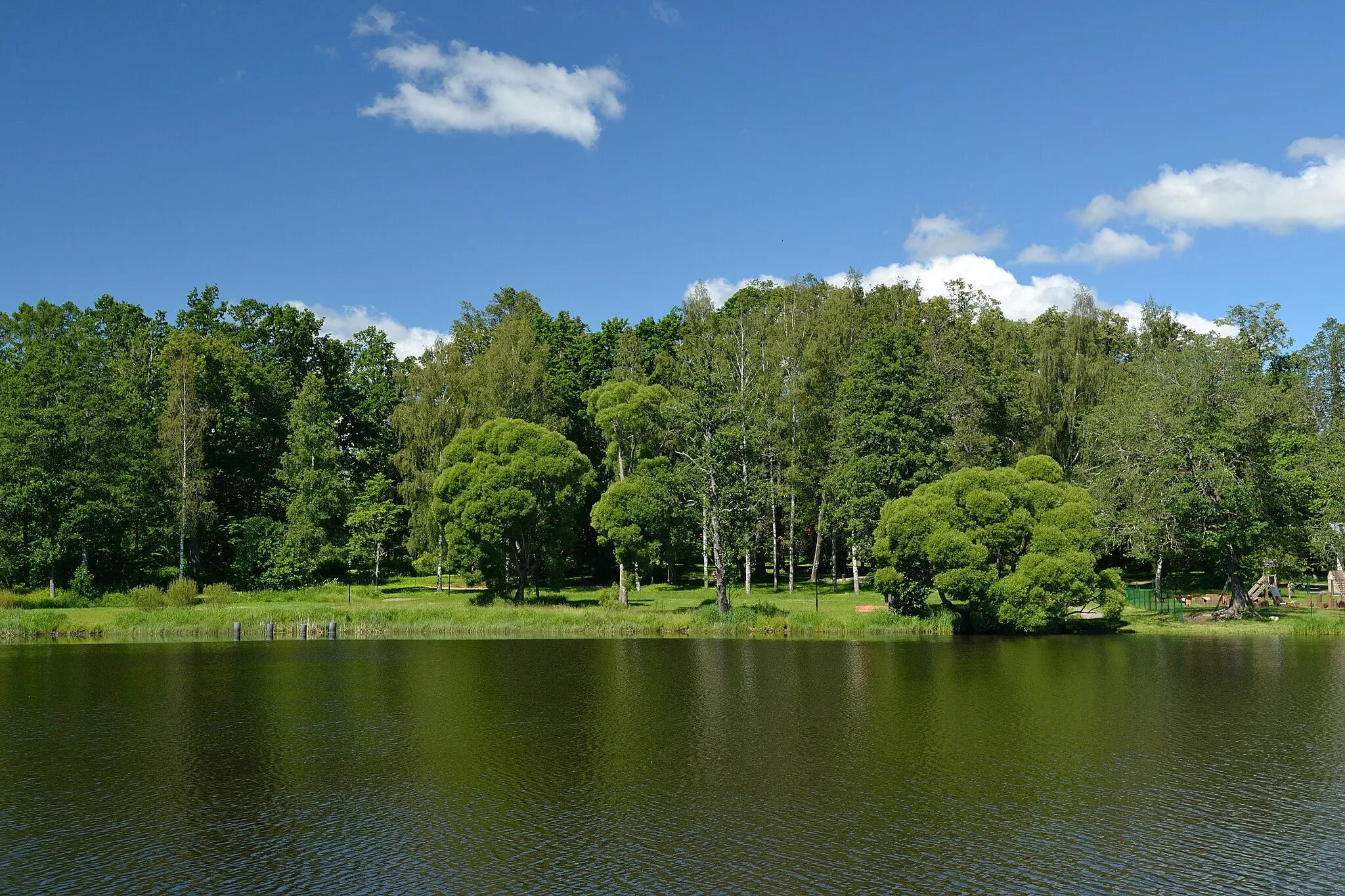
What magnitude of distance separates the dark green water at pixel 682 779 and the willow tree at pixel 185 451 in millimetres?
31842

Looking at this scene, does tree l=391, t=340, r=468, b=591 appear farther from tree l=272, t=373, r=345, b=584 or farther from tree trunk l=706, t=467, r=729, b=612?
tree trunk l=706, t=467, r=729, b=612

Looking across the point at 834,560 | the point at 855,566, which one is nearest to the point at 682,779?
the point at 855,566

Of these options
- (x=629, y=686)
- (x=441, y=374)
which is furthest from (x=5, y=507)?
(x=629, y=686)

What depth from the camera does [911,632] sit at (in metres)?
53.6

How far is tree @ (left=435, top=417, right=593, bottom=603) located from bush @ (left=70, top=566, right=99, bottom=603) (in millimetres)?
22367

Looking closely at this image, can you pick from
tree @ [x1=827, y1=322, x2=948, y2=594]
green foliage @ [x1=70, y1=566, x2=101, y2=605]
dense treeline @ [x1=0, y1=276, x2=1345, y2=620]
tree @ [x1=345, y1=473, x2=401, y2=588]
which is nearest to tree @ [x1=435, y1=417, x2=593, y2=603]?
dense treeline @ [x1=0, y1=276, x2=1345, y2=620]

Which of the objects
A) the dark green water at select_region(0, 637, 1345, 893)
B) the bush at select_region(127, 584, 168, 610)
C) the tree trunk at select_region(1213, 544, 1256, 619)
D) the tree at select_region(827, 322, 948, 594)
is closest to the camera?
the dark green water at select_region(0, 637, 1345, 893)

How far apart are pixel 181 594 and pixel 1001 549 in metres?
48.5

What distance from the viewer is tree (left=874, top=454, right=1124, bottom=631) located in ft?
166

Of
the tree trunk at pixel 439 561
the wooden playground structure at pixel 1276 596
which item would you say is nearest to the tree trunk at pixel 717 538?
the tree trunk at pixel 439 561

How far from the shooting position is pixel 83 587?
6362 cm

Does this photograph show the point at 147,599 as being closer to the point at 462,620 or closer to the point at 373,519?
the point at 373,519

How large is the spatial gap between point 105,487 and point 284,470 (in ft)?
39.2

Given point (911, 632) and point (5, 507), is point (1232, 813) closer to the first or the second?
point (911, 632)
